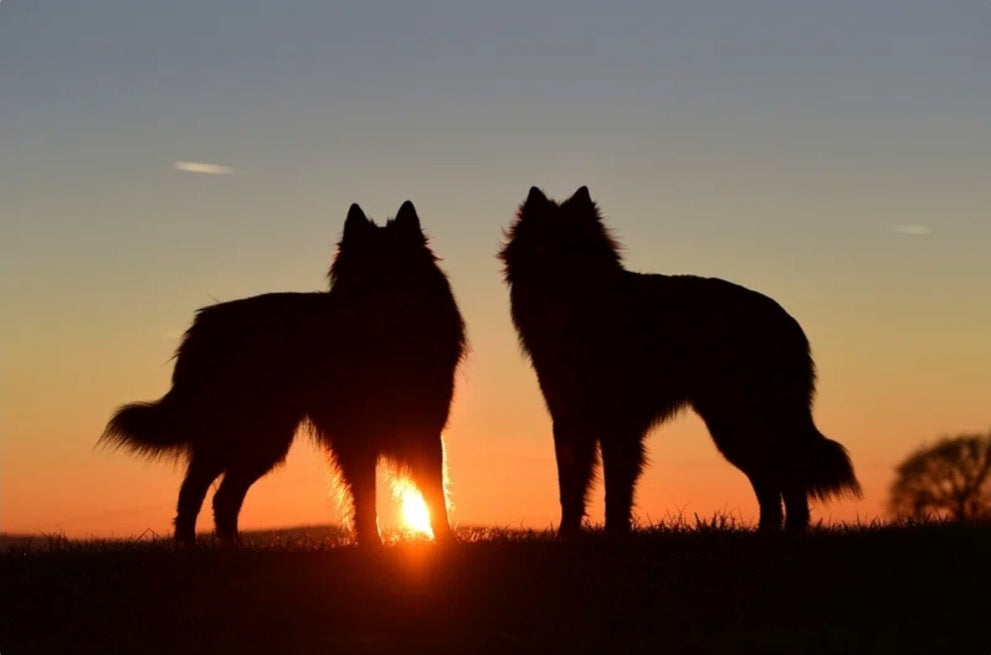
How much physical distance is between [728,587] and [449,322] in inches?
144

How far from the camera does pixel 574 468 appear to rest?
31.8 feet

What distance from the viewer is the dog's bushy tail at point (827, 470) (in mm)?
10344

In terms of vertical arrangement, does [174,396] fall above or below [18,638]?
above

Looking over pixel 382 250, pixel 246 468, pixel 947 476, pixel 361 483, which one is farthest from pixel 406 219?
pixel 947 476

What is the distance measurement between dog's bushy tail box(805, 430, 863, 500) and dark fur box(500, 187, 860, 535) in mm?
11

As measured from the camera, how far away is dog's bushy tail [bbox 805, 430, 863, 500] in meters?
10.3

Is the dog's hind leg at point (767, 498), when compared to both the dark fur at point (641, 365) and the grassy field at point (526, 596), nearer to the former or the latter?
the dark fur at point (641, 365)

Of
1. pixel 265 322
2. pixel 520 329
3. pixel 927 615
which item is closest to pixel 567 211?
pixel 520 329

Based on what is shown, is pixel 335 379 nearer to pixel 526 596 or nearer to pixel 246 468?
pixel 246 468

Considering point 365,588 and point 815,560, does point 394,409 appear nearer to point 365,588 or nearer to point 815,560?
point 365,588

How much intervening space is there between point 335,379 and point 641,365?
8.38ft

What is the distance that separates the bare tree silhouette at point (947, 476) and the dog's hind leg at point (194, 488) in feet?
38.1

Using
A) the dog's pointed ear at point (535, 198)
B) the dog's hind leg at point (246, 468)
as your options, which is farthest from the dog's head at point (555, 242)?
the dog's hind leg at point (246, 468)

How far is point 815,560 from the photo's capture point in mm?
8094
